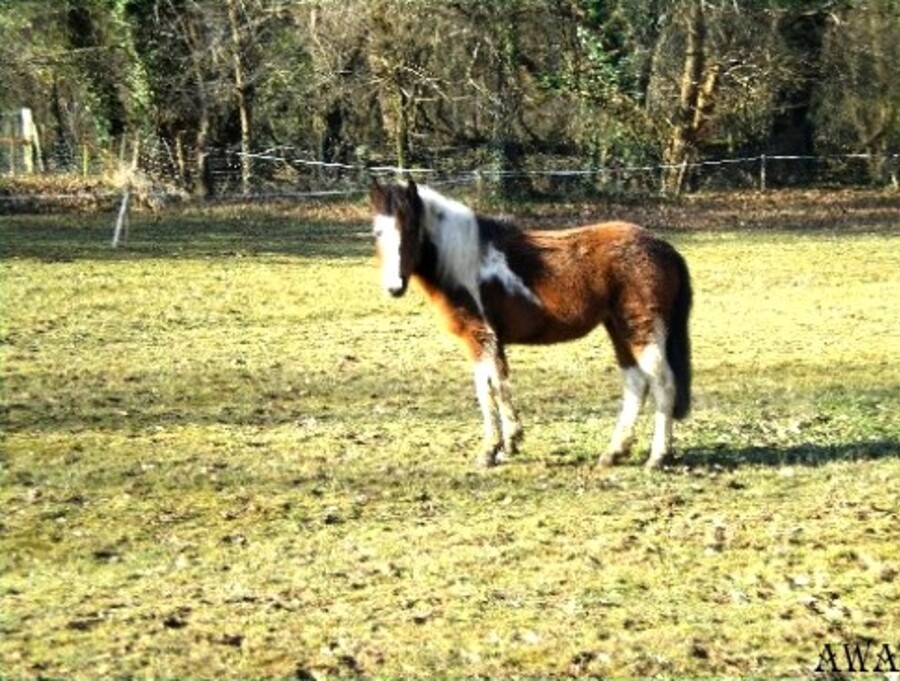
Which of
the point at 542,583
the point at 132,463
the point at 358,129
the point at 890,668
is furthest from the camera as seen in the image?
the point at 358,129

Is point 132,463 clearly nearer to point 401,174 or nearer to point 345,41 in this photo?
point 401,174

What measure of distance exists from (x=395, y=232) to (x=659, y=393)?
2.04 meters

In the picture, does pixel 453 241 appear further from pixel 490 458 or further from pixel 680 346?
pixel 680 346

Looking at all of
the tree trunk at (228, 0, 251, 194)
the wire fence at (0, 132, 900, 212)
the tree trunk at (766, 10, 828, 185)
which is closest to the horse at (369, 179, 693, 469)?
the wire fence at (0, 132, 900, 212)

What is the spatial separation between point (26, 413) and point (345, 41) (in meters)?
22.0

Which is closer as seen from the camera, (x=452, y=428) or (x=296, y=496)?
(x=296, y=496)

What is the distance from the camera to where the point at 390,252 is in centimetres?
841

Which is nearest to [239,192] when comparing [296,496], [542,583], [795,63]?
[795,63]

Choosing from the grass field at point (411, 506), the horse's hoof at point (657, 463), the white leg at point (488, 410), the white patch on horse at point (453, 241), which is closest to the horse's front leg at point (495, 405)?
the white leg at point (488, 410)

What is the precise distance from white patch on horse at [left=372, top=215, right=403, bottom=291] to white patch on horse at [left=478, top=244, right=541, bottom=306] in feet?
2.14

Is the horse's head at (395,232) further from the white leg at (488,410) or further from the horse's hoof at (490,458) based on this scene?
the horse's hoof at (490,458)

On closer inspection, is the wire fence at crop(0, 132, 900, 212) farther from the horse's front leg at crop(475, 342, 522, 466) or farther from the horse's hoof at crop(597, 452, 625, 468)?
the horse's hoof at crop(597, 452, 625, 468)

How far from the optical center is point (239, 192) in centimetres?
3111

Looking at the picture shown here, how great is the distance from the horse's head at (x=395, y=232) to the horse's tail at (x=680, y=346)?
1.81 metres
